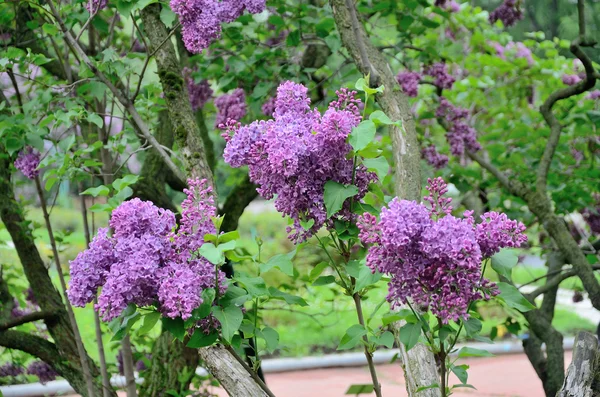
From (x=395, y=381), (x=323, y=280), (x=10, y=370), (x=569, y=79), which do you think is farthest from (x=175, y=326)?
(x=395, y=381)

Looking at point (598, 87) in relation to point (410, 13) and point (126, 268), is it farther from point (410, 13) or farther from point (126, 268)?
point (126, 268)

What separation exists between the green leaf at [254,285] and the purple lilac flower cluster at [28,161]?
1495 mm

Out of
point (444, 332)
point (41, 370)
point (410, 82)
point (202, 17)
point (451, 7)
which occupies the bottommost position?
point (444, 332)

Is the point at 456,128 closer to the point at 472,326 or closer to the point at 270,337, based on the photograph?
the point at 270,337

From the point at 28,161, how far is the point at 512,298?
208 cm

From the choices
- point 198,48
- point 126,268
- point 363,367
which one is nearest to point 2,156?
point 198,48

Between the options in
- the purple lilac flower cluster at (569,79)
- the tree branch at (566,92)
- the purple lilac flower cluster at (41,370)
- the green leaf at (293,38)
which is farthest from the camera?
the purple lilac flower cluster at (569,79)

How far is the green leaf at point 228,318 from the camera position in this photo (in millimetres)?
1685

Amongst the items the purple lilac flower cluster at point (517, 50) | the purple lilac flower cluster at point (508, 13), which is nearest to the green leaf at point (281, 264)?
the purple lilac flower cluster at point (508, 13)

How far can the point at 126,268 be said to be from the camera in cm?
165

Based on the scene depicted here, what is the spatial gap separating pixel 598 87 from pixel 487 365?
3.88m

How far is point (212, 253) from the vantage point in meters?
1.60

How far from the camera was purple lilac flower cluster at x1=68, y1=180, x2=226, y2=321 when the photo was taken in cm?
164

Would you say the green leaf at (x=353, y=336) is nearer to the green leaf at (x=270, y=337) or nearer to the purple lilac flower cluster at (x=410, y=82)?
the green leaf at (x=270, y=337)
